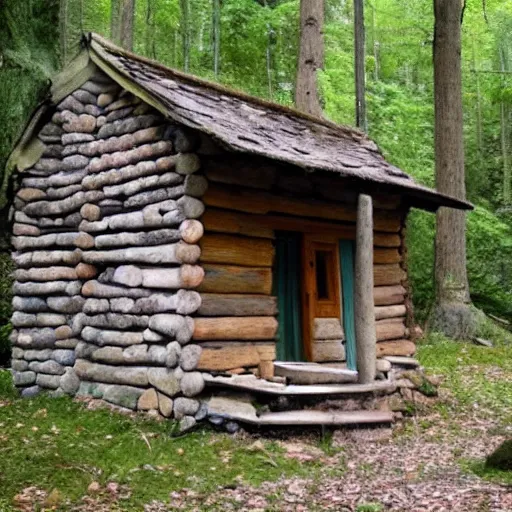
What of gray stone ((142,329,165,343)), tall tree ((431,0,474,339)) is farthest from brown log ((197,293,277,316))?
tall tree ((431,0,474,339))

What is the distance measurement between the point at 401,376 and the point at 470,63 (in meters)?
20.4

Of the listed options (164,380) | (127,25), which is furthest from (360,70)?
(164,380)

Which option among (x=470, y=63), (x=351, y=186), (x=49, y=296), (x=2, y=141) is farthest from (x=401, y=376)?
(x=470, y=63)

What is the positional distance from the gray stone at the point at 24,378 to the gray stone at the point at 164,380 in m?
2.50

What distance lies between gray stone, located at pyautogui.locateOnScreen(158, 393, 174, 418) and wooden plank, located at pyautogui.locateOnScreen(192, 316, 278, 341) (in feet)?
2.50

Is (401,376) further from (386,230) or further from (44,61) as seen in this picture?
(44,61)

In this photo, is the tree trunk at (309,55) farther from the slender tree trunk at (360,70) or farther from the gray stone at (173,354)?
the gray stone at (173,354)

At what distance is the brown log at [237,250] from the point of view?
778 cm

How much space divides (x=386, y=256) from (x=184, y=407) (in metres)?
4.14

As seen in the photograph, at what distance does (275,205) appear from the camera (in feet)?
27.7

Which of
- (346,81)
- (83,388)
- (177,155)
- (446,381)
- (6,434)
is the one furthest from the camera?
(346,81)

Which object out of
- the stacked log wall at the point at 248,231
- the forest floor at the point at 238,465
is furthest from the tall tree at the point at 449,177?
the stacked log wall at the point at 248,231

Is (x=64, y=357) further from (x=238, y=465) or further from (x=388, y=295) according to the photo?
(x=388, y=295)

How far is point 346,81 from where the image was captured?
18266mm
